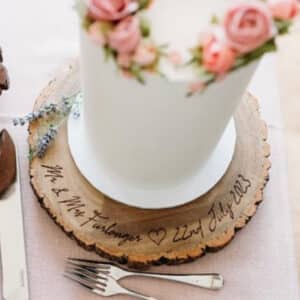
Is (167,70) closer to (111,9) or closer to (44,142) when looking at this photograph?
(111,9)

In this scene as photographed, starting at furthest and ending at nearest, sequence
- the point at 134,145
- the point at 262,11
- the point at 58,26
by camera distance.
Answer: the point at 58,26
the point at 134,145
the point at 262,11

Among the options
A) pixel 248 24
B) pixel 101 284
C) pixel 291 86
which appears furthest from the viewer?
pixel 291 86

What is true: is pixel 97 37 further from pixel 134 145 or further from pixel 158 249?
pixel 158 249

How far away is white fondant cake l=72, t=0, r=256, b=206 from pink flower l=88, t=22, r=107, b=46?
0.09ft

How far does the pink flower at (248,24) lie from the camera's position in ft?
1.72

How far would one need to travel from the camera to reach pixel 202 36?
557mm

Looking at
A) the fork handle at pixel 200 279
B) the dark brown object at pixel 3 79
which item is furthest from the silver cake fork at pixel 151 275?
the dark brown object at pixel 3 79

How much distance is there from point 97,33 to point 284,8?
0.15 meters

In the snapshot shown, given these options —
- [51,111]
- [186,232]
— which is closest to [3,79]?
[51,111]

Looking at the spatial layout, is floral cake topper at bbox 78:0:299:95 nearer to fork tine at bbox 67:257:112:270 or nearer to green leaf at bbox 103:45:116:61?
green leaf at bbox 103:45:116:61

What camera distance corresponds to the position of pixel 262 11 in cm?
52

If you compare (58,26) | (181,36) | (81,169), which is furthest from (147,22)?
(58,26)

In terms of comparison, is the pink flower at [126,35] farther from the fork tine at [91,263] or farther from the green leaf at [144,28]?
the fork tine at [91,263]

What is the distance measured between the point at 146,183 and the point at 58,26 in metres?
0.27
